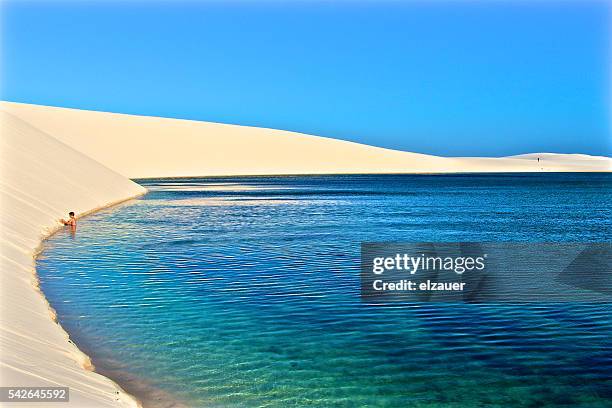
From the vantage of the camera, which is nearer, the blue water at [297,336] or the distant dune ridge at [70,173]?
the distant dune ridge at [70,173]

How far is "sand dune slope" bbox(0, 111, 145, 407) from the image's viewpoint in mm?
8570

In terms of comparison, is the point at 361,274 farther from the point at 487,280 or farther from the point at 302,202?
the point at 302,202

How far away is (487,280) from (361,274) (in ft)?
11.8

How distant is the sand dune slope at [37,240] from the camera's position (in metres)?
8.57

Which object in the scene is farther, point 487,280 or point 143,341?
point 487,280

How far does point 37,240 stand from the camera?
24828mm

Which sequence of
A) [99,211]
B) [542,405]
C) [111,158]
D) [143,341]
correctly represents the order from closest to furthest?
[542,405]
[143,341]
[99,211]
[111,158]

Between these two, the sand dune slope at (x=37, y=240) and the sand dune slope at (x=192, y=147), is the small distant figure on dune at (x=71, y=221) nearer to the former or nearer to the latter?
the sand dune slope at (x=37, y=240)

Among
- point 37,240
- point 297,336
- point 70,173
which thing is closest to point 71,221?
point 37,240

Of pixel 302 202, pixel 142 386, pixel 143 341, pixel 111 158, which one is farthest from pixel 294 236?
pixel 111 158

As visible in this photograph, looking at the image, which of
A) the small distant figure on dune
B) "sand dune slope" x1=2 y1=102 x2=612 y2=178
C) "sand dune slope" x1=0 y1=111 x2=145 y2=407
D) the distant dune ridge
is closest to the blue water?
"sand dune slope" x1=0 y1=111 x2=145 y2=407

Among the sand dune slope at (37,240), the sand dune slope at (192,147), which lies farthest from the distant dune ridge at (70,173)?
the sand dune slope at (192,147)

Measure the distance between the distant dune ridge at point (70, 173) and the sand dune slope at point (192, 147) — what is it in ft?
1.02

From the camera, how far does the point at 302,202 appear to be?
57406 millimetres
